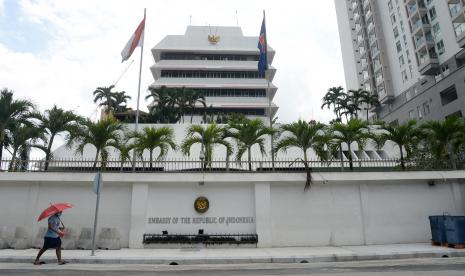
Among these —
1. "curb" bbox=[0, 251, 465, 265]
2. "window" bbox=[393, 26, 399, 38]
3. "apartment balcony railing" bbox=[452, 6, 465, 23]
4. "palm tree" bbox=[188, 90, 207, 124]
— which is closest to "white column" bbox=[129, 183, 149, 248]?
"curb" bbox=[0, 251, 465, 265]

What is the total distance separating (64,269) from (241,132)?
9.84 metres

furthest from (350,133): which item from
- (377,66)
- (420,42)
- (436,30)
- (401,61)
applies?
(377,66)

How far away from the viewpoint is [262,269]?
9.38 metres

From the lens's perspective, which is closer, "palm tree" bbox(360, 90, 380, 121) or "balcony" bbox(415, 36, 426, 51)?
"balcony" bbox(415, 36, 426, 51)

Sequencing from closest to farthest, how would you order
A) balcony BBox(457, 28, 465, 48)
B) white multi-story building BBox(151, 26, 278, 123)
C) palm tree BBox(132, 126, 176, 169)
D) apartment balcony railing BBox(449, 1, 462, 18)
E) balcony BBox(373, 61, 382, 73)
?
palm tree BBox(132, 126, 176, 169), balcony BBox(457, 28, 465, 48), apartment balcony railing BBox(449, 1, 462, 18), white multi-story building BBox(151, 26, 278, 123), balcony BBox(373, 61, 382, 73)

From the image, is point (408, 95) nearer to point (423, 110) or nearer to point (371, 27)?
point (423, 110)

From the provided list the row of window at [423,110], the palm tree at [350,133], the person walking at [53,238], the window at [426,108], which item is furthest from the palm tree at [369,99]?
the person walking at [53,238]

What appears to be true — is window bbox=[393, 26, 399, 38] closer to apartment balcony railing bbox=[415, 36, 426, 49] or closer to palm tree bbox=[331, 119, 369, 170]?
apartment balcony railing bbox=[415, 36, 426, 49]

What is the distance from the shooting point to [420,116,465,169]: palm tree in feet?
54.9

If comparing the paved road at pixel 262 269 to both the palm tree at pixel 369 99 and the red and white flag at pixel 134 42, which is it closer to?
the red and white flag at pixel 134 42

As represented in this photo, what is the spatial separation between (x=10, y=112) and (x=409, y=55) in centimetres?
5574

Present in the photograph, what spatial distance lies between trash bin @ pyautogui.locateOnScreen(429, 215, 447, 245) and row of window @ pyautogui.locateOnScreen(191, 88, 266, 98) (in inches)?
1724

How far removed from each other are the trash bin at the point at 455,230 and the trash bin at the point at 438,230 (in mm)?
221

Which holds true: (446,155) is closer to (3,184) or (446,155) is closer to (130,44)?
(130,44)
